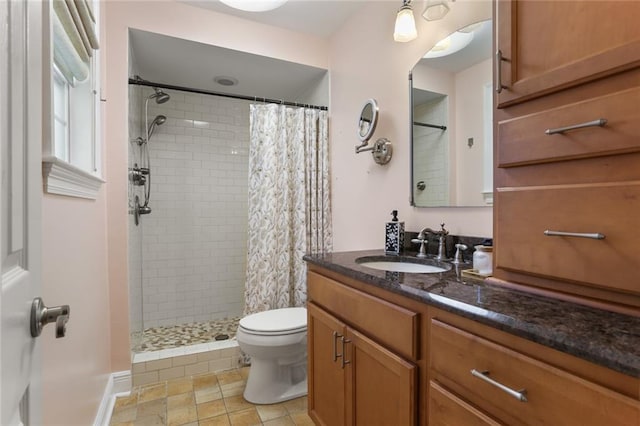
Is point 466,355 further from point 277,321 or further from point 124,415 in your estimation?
point 124,415

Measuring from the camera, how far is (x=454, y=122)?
1532 millimetres

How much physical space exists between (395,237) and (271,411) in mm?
1188

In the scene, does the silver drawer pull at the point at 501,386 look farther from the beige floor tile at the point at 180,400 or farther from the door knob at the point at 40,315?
the beige floor tile at the point at 180,400

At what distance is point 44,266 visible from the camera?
3.14ft

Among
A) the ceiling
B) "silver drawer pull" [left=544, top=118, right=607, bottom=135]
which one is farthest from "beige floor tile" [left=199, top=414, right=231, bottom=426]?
the ceiling

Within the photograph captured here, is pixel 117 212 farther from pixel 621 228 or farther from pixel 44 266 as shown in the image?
pixel 621 228

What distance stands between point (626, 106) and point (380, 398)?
102 centimetres

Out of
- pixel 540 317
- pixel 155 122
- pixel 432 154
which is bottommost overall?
pixel 540 317

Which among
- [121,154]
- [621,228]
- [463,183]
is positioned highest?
[121,154]

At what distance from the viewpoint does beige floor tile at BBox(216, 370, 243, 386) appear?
211 centimetres

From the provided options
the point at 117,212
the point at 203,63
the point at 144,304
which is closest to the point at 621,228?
the point at 117,212

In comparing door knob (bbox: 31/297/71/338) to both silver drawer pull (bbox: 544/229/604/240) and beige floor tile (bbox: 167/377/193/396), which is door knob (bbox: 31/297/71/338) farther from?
beige floor tile (bbox: 167/377/193/396)

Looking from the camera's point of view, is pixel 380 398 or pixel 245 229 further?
pixel 245 229

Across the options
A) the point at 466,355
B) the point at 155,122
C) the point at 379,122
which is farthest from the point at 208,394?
the point at 155,122
